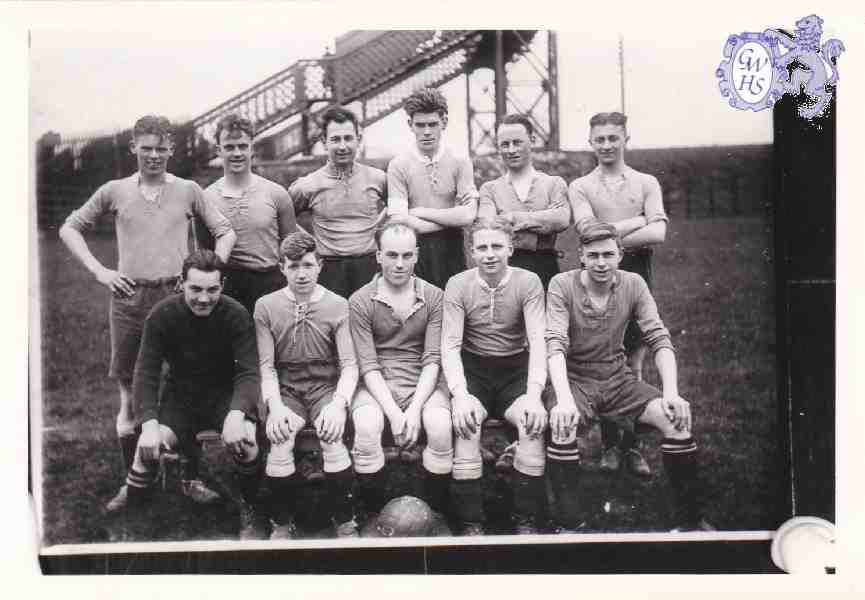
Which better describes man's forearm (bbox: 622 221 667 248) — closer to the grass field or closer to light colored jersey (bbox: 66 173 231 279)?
the grass field

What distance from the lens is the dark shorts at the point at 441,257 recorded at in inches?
185

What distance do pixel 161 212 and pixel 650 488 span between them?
111 inches

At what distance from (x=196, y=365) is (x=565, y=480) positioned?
192 centimetres

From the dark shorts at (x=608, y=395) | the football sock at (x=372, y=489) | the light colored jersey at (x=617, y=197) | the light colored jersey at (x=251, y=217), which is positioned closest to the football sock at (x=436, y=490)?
the football sock at (x=372, y=489)

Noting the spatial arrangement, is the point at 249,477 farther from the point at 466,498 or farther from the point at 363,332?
the point at 466,498

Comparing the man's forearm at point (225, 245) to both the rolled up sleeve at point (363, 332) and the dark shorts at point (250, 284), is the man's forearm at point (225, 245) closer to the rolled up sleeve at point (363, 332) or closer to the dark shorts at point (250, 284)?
the dark shorts at point (250, 284)

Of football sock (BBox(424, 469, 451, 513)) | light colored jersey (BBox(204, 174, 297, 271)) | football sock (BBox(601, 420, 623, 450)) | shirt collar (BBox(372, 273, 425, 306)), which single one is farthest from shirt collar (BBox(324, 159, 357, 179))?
football sock (BBox(601, 420, 623, 450))

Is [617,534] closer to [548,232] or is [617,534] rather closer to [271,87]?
[548,232]

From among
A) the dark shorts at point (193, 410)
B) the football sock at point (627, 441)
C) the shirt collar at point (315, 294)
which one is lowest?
the football sock at point (627, 441)

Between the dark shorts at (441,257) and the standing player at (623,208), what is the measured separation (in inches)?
24.1

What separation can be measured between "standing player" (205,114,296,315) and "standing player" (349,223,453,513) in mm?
471

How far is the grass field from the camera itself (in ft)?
15.4
